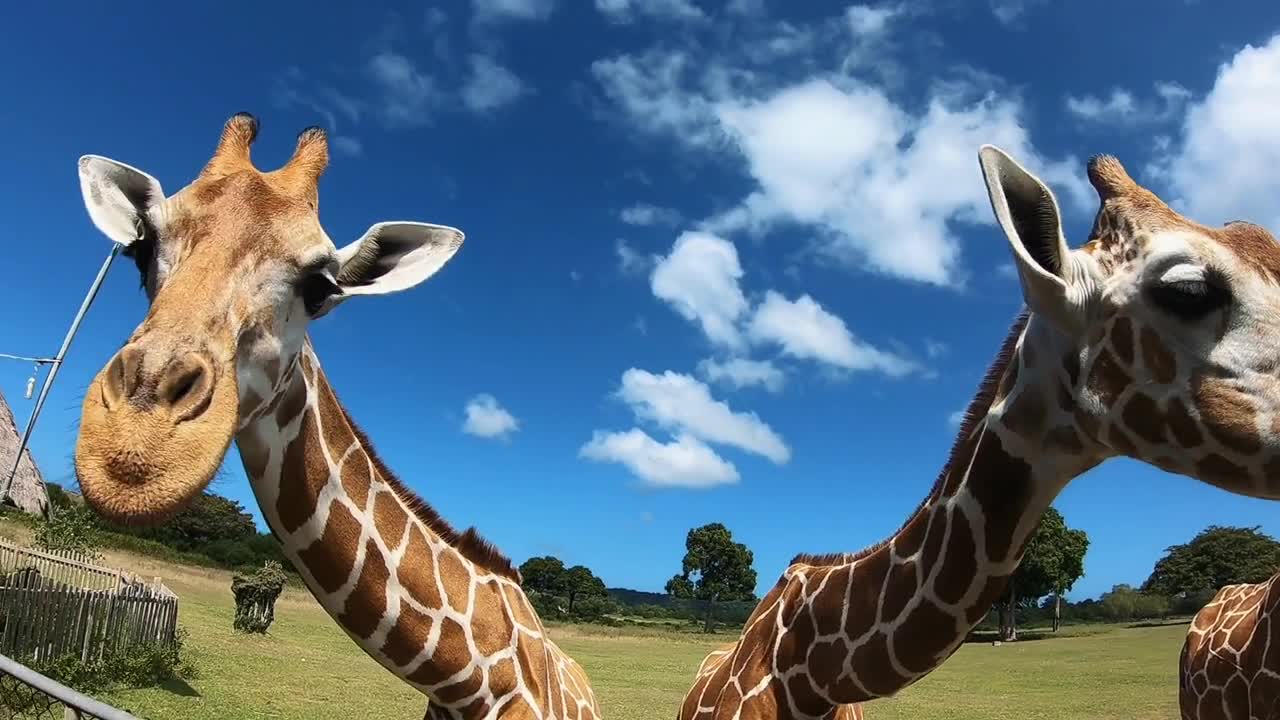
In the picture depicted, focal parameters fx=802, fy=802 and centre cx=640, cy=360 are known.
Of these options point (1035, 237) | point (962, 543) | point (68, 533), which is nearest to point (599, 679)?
point (68, 533)

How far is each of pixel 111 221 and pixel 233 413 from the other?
1222 mm

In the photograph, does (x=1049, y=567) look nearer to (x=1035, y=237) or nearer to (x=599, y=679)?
(x=599, y=679)

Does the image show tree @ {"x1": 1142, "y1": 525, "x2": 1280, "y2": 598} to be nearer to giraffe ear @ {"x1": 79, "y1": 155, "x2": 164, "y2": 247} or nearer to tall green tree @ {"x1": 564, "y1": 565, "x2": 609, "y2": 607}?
tall green tree @ {"x1": 564, "y1": 565, "x2": 609, "y2": 607}

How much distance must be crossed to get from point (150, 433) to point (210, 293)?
0.61 meters

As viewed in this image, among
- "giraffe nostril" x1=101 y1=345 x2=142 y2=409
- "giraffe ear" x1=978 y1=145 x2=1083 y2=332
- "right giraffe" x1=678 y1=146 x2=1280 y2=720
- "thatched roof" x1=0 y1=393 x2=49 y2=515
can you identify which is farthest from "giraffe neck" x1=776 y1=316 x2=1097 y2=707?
"thatched roof" x1=0 y1=393 x2=49 y2=515

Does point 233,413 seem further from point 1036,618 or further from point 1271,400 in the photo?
point 1036,618

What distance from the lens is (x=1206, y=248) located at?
283 centimetres

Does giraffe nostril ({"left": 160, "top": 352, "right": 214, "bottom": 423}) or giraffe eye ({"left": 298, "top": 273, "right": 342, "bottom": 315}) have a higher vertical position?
giraffe eye ({"left": 298, "top": 273, "right": 342, "bottom": 315})

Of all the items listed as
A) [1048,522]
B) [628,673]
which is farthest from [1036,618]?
[628,673]

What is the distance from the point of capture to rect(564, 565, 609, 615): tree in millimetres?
91938

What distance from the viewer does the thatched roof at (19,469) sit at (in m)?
42.2

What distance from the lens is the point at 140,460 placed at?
2.24m

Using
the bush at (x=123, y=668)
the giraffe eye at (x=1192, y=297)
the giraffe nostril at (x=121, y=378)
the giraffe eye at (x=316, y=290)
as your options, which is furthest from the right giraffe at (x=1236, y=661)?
the bush at (x=123, y=668)

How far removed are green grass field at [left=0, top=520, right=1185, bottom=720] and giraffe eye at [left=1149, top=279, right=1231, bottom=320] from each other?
15254 mm
